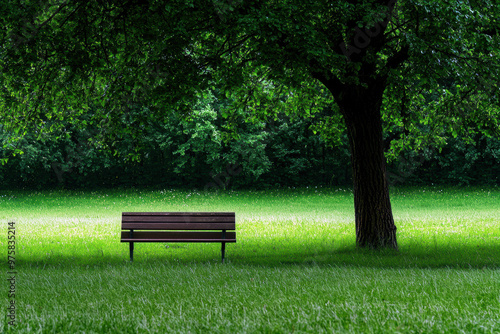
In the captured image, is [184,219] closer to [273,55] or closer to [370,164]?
[273,55]

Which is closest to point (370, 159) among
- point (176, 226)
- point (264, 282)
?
point (176, 226)

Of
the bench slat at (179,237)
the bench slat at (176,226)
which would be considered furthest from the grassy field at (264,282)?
the bench slat at (176,226)

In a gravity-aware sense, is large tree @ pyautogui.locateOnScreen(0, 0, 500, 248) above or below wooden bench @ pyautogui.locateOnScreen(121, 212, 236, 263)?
above

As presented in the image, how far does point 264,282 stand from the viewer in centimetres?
691

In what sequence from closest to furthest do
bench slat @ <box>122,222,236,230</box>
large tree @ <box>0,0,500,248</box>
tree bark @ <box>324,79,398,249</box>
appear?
large tree @ <box>0,0,500,248</box>, bench slat @ <box>122,222,236,230</box>, tree bark @ <box>324,79,398,249</box>

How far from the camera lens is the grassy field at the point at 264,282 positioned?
15.9 feet

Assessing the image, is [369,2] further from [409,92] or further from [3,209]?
[3,209]

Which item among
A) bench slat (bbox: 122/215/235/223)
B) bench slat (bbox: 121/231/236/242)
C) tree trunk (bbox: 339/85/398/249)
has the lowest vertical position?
bench slat (bbox: 121/231/236/242)

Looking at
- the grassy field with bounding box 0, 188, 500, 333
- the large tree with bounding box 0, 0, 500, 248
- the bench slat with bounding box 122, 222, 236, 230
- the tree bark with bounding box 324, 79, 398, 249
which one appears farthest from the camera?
the tree bark with bounding box 324, 79, 398, 249

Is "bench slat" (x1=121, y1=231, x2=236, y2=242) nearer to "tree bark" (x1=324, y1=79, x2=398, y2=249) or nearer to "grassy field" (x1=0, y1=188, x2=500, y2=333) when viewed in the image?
"grassy field" (x1=0, y1=188, x2=500, y2=333)

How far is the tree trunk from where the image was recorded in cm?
1052

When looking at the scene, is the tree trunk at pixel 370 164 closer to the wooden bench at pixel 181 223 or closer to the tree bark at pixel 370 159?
the tree bark at pixel 370 159

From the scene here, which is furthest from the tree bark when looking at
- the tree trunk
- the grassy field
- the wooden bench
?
the wooden bench

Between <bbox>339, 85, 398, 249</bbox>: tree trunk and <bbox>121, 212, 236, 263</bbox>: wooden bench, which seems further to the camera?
<bbox>339, 85, 398, 249</bbox>: tree trunk
